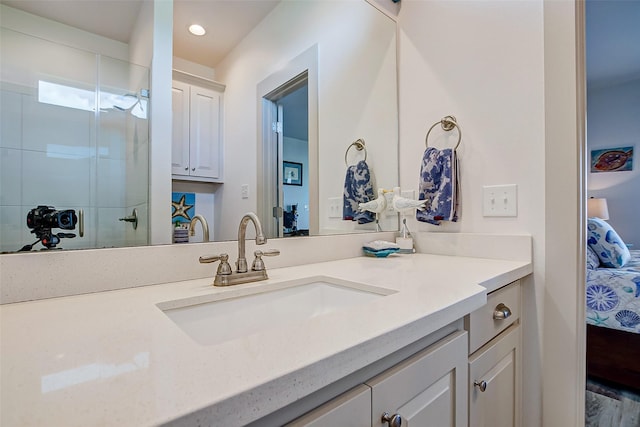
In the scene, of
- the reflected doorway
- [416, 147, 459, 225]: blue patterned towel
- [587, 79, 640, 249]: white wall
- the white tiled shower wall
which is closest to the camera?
the white tiled shower wall

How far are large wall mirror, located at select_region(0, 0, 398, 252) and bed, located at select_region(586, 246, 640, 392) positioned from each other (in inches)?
58.1

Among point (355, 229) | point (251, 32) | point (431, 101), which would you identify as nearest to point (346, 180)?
point (355, 229)

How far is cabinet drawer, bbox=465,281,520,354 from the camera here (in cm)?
74

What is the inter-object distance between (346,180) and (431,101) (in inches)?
20.4

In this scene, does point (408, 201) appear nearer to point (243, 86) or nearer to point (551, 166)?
point (551, 166)

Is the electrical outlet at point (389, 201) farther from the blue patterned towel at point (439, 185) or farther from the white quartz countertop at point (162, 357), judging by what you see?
the white quartz countertop at point (162, 357)

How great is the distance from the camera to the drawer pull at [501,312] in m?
0.84

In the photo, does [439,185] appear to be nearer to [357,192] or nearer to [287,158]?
[357,192]

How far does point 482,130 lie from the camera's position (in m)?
1.19

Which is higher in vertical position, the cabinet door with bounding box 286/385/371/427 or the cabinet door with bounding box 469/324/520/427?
the cabinet door with bounding box 286/385/371/427

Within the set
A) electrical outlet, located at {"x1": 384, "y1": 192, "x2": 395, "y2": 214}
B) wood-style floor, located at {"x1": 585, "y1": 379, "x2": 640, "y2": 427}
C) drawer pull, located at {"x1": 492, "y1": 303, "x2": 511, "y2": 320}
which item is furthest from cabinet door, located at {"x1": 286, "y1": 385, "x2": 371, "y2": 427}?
wood-style floor, located at {"x1": 585, "y1": 379, "x2": 640, "y2": 427}

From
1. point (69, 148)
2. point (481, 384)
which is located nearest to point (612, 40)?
point (481, 384)

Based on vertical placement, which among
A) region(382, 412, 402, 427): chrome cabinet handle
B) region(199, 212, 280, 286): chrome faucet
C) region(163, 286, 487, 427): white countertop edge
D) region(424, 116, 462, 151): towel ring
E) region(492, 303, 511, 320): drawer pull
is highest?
region(424, 116, 462, 151): towel ring

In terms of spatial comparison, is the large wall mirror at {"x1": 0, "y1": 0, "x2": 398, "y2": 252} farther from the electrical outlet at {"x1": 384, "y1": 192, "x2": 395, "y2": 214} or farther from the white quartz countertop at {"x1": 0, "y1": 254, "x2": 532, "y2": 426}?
the white quartz countertop at {"x1": 0, "y1": 254, "x2": 532, "y2": 426}
